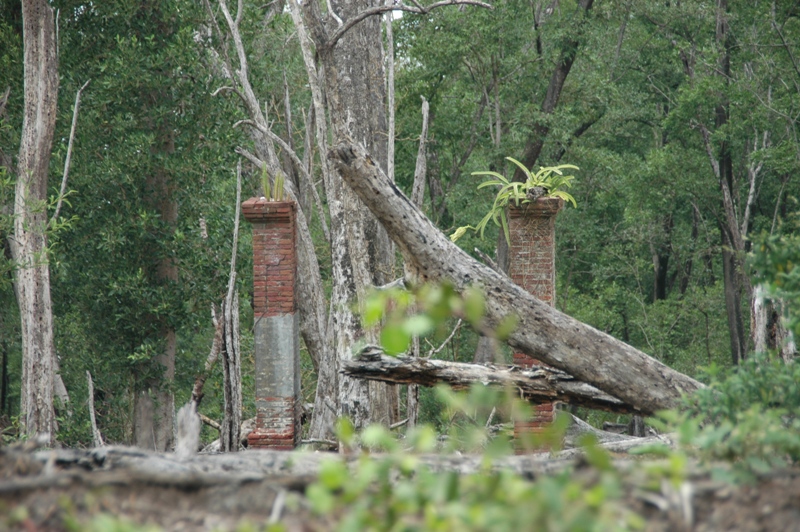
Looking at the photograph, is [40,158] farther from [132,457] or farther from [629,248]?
[629,248]

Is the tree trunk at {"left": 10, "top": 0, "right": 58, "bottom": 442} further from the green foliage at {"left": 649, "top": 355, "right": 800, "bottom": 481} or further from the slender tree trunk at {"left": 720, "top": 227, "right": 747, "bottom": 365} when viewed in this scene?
the slender tree trunk at {"left": 720, "top": 227, "right": 747, "bottom": 365}

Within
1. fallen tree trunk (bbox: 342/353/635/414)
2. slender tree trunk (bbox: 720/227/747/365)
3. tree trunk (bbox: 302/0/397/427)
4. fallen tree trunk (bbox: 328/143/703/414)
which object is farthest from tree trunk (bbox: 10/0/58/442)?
slender tree trunk (bbox: 720/227/747/365)

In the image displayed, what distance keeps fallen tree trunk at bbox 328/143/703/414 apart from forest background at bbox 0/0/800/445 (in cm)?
355

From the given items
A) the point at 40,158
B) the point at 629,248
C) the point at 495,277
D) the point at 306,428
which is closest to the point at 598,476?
the point at 495,277

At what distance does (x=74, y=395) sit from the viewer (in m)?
15.8

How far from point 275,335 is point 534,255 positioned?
2.94 m

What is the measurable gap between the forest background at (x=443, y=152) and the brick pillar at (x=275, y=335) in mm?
643

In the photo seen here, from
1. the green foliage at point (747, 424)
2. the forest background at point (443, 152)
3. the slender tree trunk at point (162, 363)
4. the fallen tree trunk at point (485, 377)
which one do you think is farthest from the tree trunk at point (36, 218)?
the green foliage at point (747, 424)

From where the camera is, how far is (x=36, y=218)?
9.52 metres

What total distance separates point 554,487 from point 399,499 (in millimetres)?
415

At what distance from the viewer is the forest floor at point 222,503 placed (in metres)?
2.19

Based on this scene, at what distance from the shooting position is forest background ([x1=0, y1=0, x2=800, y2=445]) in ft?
37.3

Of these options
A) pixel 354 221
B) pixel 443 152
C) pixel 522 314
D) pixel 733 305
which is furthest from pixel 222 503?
pixel 443 152

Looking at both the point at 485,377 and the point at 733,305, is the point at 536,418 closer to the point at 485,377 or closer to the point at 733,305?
the point at 485,377
